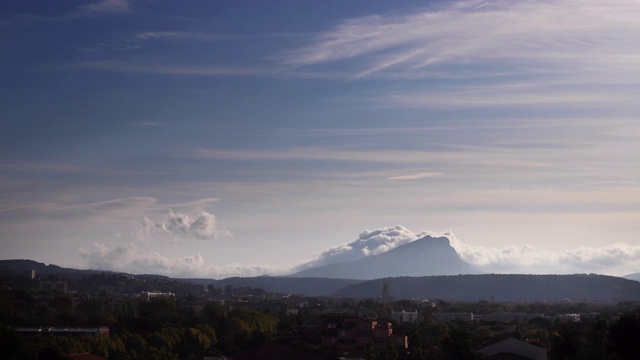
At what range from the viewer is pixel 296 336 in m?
110

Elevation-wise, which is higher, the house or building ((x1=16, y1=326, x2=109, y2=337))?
building ((x1=16, y1=326, x2=109, y2=337))

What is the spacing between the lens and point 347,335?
110500mm

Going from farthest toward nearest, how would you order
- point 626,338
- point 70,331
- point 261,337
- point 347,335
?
point 347,335
point 70,331
point 261,337
point 626,338

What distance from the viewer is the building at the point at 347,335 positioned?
354 feet

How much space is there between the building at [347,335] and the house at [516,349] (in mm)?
27209

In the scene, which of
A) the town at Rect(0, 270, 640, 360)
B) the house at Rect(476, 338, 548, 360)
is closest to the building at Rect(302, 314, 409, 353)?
the town at Rect(0, 270, 640, 360)

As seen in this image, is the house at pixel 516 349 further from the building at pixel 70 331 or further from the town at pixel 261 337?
the building at pixel 70 331

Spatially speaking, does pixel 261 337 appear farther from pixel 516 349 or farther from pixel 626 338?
pixel 626 338

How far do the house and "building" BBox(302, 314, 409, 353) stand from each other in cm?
2721

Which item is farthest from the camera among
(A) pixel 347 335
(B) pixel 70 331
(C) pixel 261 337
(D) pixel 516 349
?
(A) pixel 347 335

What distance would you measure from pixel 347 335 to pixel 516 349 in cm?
3404

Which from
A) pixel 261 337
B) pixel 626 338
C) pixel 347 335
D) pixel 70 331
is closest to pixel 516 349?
pixel 626 338

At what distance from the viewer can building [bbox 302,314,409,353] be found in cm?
10781

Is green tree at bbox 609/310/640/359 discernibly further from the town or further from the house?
the house
